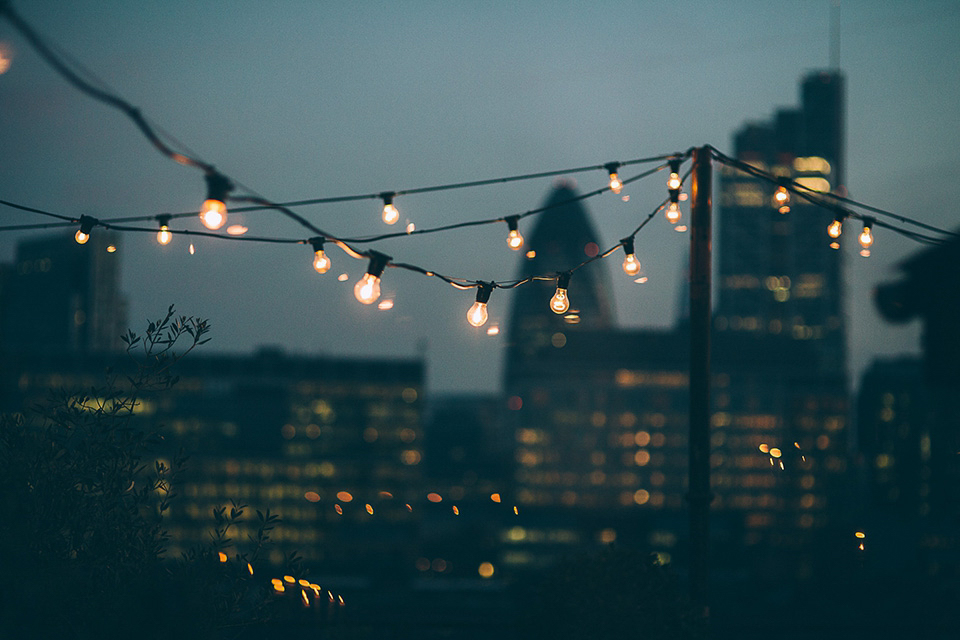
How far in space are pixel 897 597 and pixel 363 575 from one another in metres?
68.0

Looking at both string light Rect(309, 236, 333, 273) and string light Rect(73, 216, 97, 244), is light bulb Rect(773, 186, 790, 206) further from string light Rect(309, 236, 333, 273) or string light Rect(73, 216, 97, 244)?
string light Rect(73, 216, 97, 244)

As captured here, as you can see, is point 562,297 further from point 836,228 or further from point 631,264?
point 836,228

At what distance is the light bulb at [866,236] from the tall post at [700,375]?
2.03 m

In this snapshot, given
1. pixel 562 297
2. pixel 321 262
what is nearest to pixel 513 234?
pixel 562 297

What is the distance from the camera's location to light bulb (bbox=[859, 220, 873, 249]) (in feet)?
28.8

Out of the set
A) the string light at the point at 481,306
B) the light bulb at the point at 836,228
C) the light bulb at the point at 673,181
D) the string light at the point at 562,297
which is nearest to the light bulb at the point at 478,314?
the string light at the point at 481,306

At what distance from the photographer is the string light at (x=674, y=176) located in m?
8.33

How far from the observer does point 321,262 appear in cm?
733

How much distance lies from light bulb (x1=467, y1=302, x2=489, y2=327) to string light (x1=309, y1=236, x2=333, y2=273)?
4.69 ft

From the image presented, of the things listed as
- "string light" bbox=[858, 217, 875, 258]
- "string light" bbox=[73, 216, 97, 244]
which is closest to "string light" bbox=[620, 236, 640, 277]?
"string light" bbox=[858, 217, 875, 258]

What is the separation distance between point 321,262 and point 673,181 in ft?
12.7

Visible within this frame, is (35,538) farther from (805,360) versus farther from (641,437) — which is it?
(805,360)

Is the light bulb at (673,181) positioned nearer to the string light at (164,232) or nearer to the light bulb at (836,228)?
the light bulb at (836,228)

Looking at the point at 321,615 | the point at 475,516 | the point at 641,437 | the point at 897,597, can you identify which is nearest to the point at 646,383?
the point at 641,437
